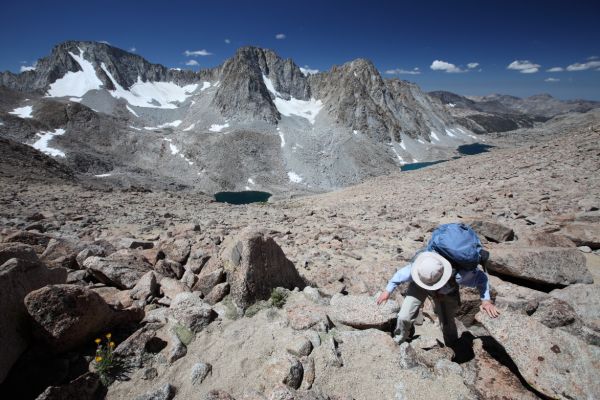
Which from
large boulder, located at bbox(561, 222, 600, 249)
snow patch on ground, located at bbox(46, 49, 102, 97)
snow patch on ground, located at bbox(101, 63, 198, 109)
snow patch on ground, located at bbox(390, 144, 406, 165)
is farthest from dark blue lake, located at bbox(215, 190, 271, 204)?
snow patch on ground, located at bbox(46, 49, 102, 97)

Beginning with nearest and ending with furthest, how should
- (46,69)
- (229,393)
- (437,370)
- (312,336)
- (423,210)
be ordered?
(229,393) < (437,370) < (312,336) < (423,210) < (46,69)

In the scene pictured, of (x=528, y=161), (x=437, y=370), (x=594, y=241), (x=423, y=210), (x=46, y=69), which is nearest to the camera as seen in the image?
(x=437, y=370)

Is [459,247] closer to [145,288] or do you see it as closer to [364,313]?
[364,313]

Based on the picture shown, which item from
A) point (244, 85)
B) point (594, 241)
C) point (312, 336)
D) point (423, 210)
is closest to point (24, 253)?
point (312, 336)

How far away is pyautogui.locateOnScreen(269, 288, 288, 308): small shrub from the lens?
21.5 ft

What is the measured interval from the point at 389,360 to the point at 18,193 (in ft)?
76.6

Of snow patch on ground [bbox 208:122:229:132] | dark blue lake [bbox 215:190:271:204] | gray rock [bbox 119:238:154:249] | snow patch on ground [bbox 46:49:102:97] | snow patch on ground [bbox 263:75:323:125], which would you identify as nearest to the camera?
gray rock [bbox 119:238:154:249]

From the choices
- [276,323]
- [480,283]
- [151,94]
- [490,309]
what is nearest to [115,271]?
[276,323]

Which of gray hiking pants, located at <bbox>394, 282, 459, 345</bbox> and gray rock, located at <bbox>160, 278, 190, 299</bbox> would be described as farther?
gray rock, located at <bbox>160, 278, 190, 299</bbox>

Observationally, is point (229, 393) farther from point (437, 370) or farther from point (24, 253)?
point (24, 253)

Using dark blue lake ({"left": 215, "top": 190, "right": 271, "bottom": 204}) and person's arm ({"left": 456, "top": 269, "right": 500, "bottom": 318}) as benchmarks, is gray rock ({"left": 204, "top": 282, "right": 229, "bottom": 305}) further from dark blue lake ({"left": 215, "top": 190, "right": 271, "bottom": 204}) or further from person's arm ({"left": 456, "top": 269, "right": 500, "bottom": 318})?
dark blue lake ({"left": 215, "top": 190, "right": 271, "bottom": 204})

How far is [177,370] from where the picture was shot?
4.88 metres

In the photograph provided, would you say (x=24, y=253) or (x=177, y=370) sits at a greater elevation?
(x=24, y=253)

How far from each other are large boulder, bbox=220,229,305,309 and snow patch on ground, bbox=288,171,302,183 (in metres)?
94.4
